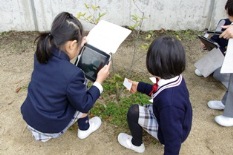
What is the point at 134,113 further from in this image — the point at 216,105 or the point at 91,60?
the point at 216,105

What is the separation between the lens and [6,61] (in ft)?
11.4

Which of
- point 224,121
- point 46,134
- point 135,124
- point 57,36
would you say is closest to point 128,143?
point 135,124

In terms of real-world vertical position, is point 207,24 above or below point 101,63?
below

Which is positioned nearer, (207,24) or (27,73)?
(27,73)

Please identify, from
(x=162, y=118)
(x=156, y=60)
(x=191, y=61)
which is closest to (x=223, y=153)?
(x=162, y=118)

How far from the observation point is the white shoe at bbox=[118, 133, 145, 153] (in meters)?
2.40

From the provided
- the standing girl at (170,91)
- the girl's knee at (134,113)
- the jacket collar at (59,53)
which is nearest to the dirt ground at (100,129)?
the girl's knee at (134,113)

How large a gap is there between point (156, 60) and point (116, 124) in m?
1.00

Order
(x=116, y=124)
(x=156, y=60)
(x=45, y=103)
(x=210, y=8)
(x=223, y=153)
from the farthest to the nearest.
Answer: (x=210, y=8)
(x=116, y=124)
(x=223, y=153)
(x=45, y=103)
(x=156, y=60)

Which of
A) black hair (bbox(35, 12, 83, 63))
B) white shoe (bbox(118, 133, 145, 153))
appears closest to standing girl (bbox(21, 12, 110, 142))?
black hair (bbox(35, 12, 83, 63))

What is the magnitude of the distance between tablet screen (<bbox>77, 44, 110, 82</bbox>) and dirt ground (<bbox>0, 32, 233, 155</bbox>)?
1.97ft

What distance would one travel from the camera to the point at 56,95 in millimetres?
2092

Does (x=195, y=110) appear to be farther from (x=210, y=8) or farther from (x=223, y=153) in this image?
(x=210, y=8)

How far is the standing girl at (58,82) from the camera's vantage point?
6.59 ft
